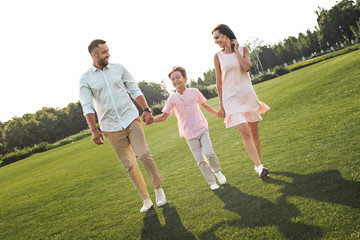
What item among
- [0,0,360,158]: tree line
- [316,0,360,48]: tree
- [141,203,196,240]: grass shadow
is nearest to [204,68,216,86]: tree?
[0,0,360,158]: tree line

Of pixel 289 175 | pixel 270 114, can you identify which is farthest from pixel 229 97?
pixel 270 114

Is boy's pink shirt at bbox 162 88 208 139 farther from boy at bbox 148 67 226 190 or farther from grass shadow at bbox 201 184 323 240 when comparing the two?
grass shadow at bbox 201 184 323 240

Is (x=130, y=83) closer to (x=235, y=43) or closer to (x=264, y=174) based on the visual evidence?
(x=235, y=43)

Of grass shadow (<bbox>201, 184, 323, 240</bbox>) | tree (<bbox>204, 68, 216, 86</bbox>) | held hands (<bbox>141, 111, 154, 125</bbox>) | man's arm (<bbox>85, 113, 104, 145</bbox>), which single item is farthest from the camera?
tree (<bbox>204, 68, 216, 86</bbox>)

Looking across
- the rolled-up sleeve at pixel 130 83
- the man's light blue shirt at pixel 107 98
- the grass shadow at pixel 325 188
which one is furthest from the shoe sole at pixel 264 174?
the rolled-up sleeve at pixel 130 83

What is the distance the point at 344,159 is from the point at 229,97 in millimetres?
1929

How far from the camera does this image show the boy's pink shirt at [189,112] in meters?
5.12

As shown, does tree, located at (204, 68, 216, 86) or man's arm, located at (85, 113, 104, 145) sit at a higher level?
tree, located at (204, 68, 216, 86)

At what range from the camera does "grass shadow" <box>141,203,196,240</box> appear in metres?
3.44

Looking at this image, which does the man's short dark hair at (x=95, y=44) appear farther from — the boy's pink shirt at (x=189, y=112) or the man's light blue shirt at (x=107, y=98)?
the boy's pink shirt at (x=189, y=112)

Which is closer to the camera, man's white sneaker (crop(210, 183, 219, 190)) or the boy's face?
man's white sneaker (crop(210, 183, 219, 190))

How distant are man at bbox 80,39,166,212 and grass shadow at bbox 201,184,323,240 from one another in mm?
1475

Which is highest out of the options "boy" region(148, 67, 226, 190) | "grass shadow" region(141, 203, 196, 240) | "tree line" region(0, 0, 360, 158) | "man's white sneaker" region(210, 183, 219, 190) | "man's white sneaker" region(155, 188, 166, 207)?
"tree line" region(0, 0, 360, 158)

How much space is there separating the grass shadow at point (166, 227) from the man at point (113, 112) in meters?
0.39
